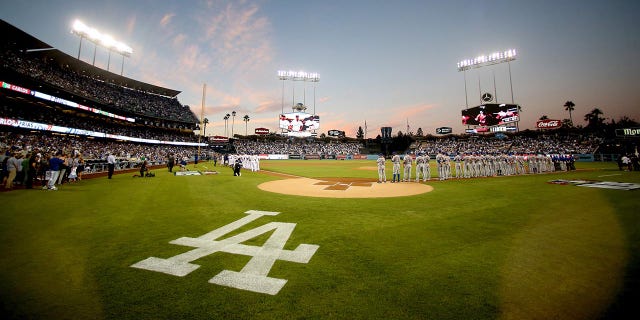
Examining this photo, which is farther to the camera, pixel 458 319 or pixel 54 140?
pixel 54 140

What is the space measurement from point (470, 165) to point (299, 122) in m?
53.3

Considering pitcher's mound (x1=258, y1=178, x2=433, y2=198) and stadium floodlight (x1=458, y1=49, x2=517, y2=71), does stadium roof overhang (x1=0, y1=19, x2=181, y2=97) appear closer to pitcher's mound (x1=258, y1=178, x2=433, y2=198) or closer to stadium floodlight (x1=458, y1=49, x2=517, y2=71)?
pitcher's mound (x1=258, y1=178, x2=433, y2=198)

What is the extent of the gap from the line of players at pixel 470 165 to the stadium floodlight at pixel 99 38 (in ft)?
185

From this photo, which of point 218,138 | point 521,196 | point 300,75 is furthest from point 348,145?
point 521,196

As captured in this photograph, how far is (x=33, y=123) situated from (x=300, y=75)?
53.2 m

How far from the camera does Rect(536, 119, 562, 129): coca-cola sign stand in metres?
56.0

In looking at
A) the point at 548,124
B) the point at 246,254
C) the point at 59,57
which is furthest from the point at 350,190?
the point at 548,124

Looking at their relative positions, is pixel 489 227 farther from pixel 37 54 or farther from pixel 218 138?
pixel 218 138

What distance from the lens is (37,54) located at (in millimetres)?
40188

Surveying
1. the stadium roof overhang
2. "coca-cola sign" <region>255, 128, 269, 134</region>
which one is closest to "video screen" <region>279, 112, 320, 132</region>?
"coca-cola sign" <region>255, 128, 269, 134</region>

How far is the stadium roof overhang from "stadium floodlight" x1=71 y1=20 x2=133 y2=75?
3856 millimetres

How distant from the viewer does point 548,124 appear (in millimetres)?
56969

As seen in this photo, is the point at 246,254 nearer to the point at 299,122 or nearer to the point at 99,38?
the point at 99,38

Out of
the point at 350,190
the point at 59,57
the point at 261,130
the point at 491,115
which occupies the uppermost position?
the point at 59,57
